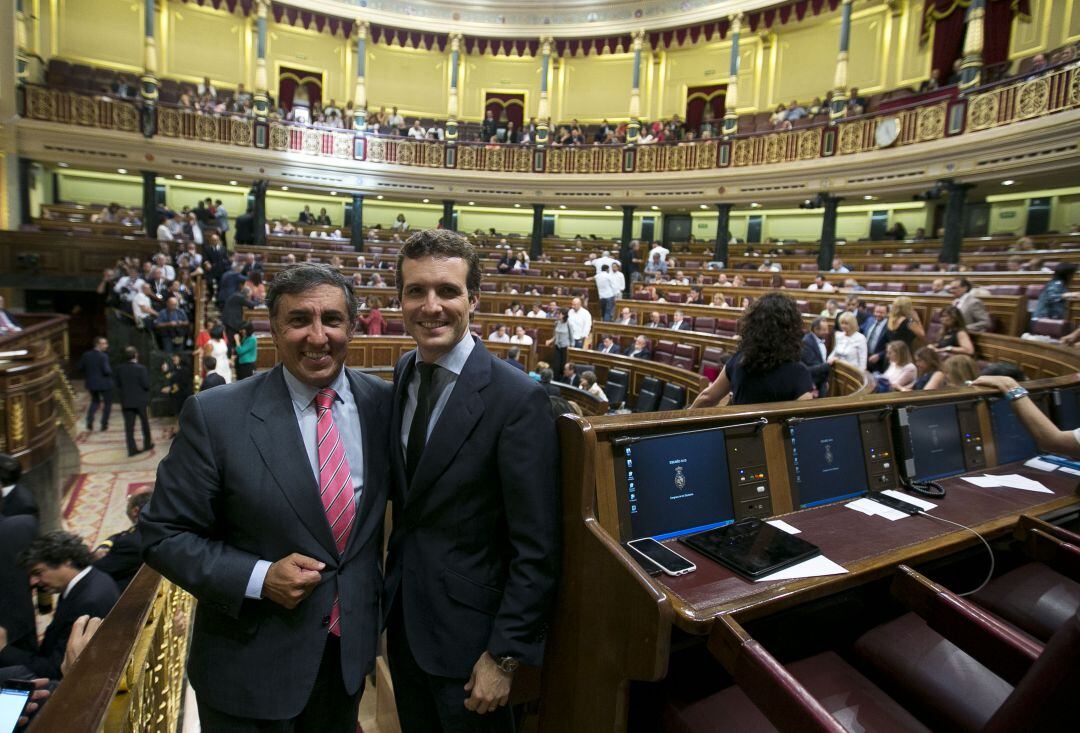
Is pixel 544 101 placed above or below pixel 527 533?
above

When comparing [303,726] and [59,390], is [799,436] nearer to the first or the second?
[303,726]

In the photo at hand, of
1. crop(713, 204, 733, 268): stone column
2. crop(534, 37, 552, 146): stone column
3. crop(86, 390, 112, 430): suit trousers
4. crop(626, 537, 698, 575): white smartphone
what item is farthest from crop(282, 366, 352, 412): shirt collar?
crop(534, 37, 552, 146): stone column

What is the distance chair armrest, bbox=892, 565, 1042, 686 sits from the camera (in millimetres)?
1206

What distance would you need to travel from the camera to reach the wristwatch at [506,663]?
123 cm

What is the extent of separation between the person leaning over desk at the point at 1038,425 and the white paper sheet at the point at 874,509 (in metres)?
0.86

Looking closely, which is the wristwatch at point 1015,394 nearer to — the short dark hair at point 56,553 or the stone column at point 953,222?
the short dark hair at point 56,553

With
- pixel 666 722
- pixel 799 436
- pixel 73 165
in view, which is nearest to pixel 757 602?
pixel 666 722

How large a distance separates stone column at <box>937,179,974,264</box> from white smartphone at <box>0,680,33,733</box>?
12.2m

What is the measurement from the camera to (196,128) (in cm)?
1347

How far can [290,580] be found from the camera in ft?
3.75

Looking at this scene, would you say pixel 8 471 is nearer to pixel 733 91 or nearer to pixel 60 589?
pixel 60 589

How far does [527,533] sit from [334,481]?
449 millimetres

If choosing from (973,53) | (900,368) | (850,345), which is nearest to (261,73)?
(850,345)

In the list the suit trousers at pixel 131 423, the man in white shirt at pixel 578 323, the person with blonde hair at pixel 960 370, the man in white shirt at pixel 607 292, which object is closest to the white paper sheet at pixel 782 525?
the person with blonde hair at pixel 960 370
